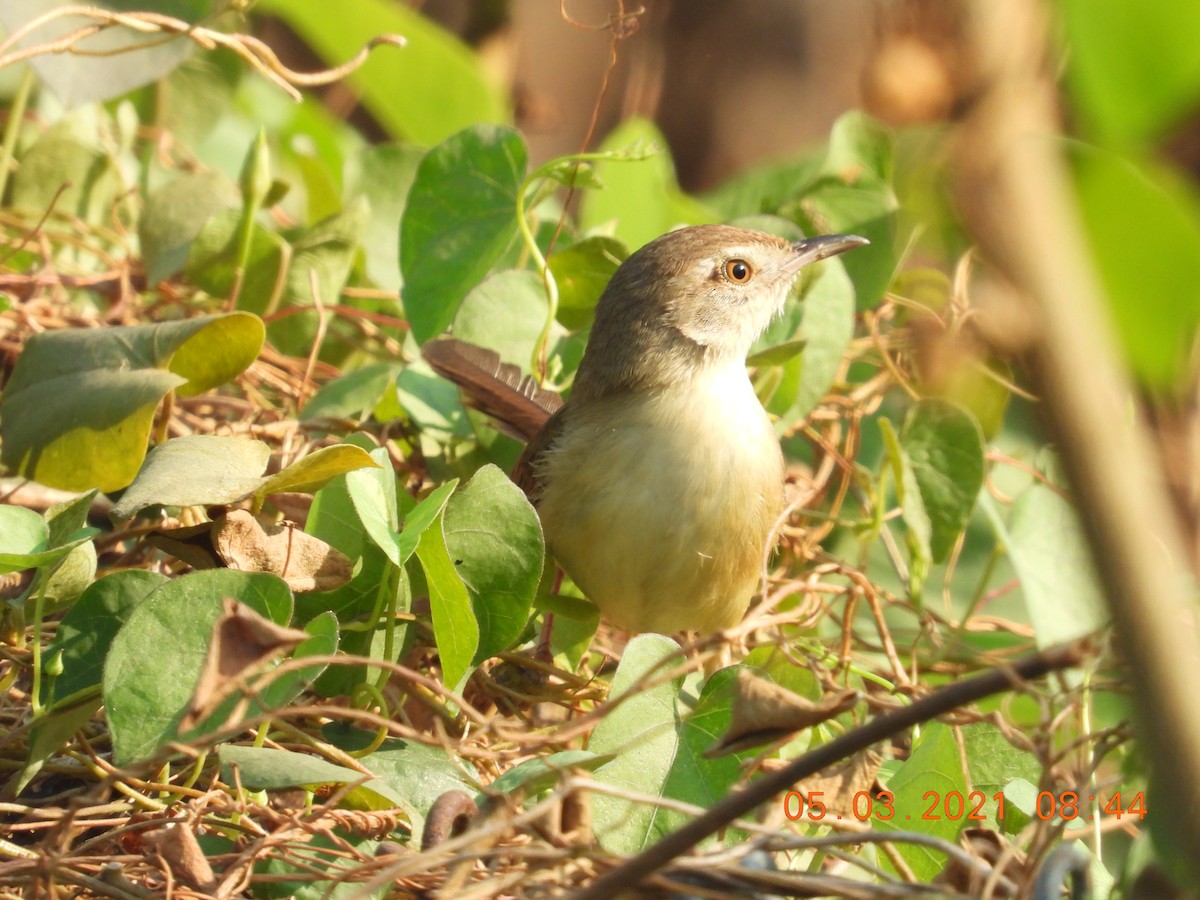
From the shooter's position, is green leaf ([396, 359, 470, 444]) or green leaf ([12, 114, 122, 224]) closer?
green leaf ([396, 359, 470, 444])

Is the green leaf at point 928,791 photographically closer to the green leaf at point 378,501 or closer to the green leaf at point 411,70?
the green leaf at point 378,501

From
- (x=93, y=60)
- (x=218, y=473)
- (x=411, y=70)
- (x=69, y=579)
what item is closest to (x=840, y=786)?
(x=218, y=473)

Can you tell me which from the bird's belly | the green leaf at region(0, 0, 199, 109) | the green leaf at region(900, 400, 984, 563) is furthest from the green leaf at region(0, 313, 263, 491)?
the green leaf at region(900, 400, 984, 563)

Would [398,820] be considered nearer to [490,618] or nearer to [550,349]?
[490,618]

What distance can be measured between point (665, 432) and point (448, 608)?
0.87 m

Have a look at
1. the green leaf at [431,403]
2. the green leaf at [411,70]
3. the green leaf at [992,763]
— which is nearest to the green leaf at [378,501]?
the green leaf at [431,403]

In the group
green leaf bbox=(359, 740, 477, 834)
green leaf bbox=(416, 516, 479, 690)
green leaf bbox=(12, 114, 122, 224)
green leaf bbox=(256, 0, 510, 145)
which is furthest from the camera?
green leaf bbox=(256, 0, 510, 145)

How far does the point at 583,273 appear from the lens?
2.98m

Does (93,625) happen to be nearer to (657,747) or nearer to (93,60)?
(657,747)

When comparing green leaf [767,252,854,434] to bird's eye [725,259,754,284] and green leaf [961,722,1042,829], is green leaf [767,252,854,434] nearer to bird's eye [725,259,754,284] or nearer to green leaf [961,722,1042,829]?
bird's eye [725,259,754,284]

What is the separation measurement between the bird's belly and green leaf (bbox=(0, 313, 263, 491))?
2.50 ft

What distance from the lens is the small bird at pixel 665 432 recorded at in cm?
258

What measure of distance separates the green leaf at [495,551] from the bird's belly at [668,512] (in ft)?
1.56

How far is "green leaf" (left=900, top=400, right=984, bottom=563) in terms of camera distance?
263cm
